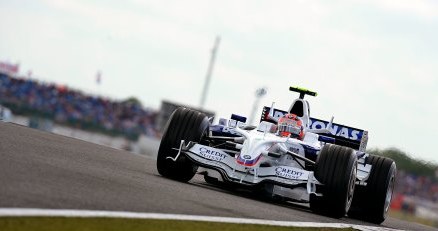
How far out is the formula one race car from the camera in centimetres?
1227

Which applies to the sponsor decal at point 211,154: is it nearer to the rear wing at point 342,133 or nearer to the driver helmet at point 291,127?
the driver helmet at point 291,127

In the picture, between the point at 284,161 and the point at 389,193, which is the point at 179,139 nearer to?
the point at 284,161

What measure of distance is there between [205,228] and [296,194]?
494 centimetres

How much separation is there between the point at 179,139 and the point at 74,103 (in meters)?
35.9

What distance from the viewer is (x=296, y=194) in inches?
493

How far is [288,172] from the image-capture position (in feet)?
40.5

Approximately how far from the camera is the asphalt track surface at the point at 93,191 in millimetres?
7410

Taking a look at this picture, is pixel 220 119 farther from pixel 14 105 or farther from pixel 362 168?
pixel 14 105

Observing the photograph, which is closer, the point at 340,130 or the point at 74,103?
the point at 340,130

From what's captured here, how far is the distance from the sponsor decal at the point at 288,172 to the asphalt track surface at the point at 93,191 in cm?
51

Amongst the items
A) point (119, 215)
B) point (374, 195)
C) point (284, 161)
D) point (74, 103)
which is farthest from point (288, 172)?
point (74, 103)

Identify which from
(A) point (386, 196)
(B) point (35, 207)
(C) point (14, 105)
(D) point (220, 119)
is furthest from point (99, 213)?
(C) point (14, 105)

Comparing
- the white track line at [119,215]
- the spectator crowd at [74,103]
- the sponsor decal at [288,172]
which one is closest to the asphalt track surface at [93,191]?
the white track line at [119,215]

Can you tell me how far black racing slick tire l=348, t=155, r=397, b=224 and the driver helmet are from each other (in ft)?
4.33
